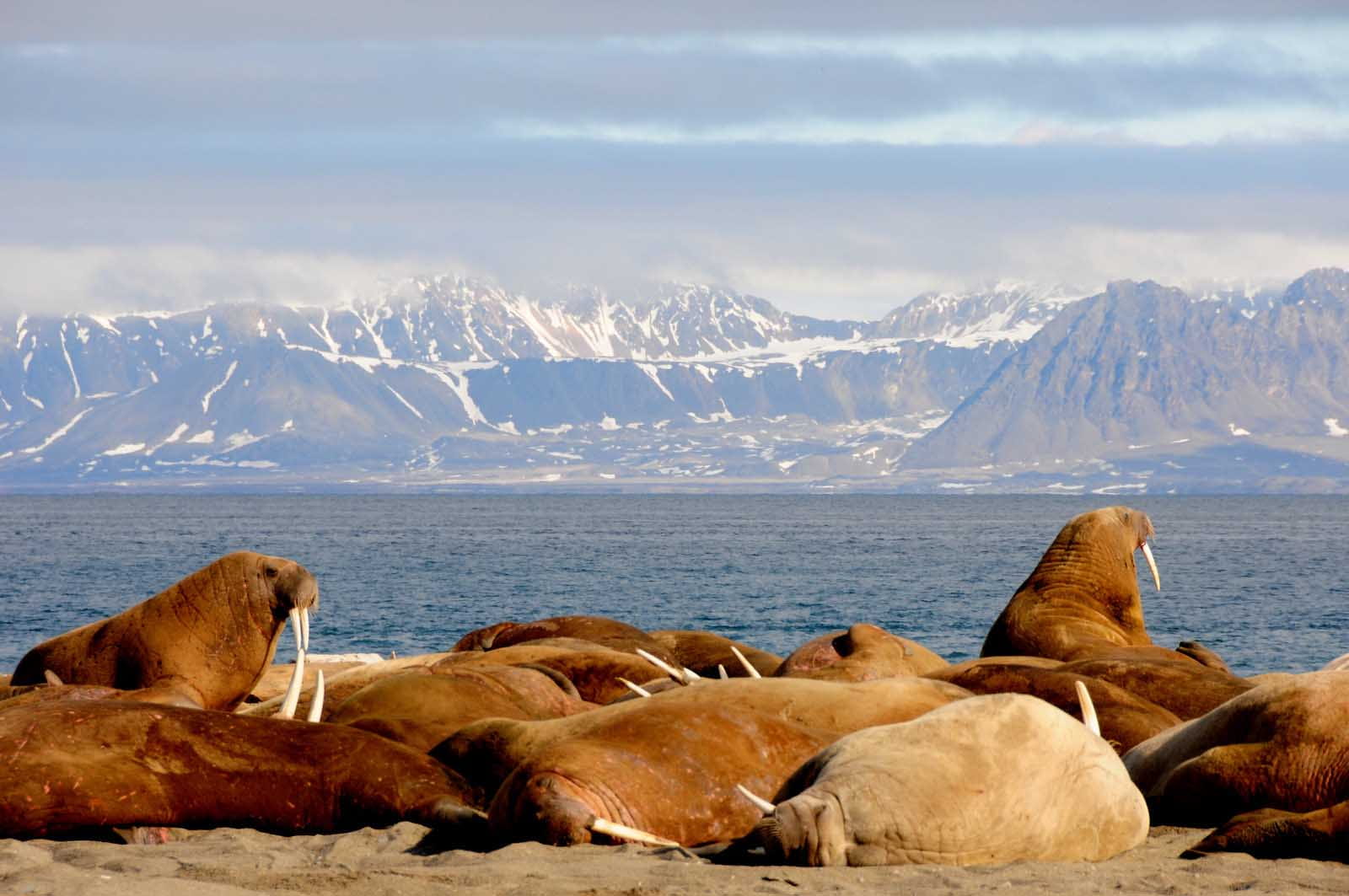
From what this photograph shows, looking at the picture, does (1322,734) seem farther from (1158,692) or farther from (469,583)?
(469,583)

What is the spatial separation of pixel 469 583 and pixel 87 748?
2515 inches

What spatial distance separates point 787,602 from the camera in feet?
198

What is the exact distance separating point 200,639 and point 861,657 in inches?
220

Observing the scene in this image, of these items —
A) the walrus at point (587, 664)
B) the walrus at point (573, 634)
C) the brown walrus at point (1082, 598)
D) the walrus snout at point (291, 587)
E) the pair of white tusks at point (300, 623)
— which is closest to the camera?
the walrus at point (587, 664)

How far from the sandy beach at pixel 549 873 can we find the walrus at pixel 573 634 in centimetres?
937

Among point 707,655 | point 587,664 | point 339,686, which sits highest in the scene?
point 587,664

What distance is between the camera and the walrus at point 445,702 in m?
9.83

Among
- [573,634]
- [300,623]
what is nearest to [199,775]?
[300,623]

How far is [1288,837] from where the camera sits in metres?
7.74

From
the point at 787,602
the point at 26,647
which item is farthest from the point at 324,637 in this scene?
the point at 787,602

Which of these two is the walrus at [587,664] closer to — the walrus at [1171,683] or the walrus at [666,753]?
the walrus at [1171,683]

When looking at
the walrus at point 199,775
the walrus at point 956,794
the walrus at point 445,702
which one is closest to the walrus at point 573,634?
the walrus at point 445,702

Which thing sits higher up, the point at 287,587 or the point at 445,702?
the point at 287,587

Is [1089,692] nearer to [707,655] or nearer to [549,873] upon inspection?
[549,873]
